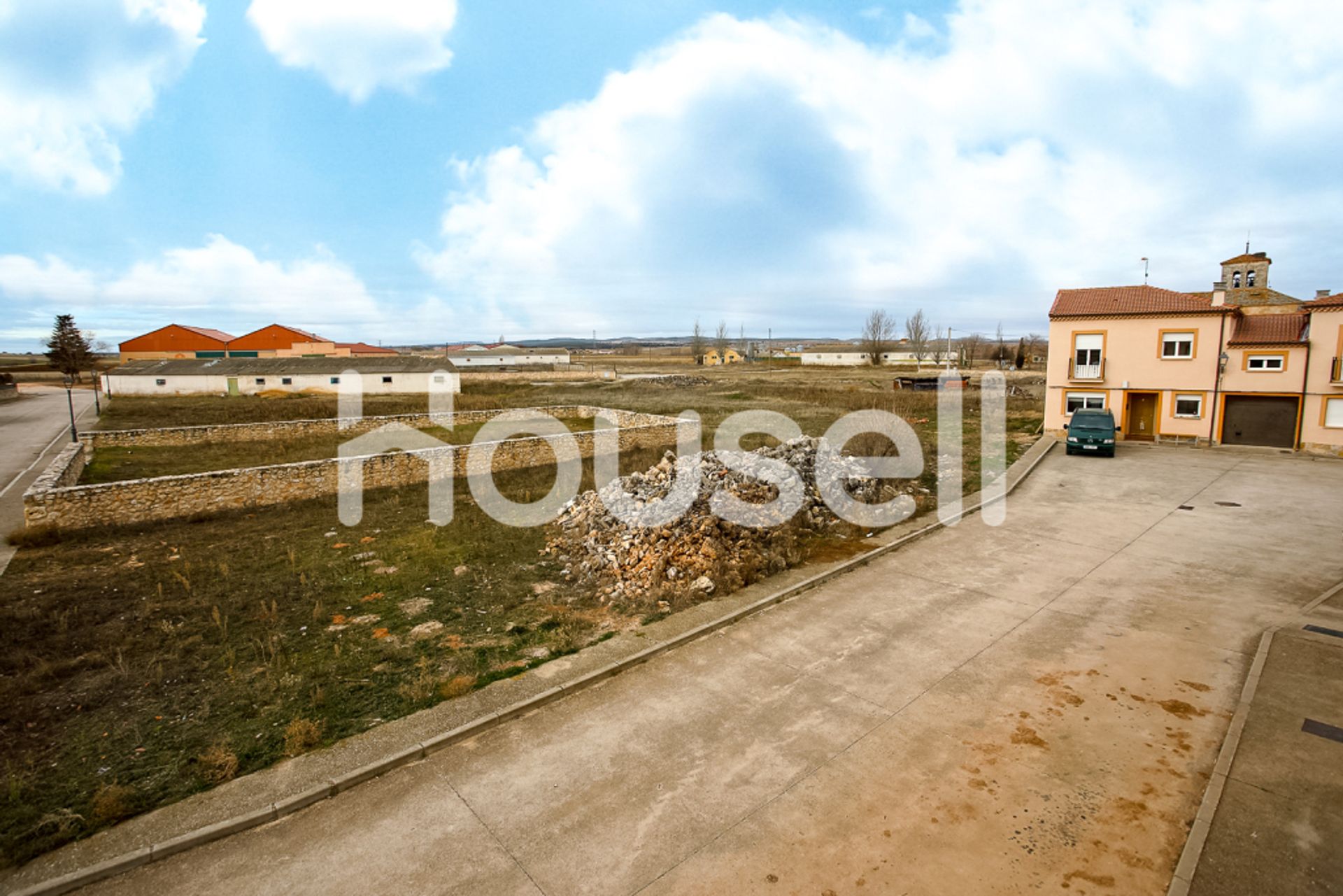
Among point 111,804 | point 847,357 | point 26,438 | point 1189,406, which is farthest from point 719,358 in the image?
point 111,804

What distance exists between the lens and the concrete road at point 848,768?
15.0ft

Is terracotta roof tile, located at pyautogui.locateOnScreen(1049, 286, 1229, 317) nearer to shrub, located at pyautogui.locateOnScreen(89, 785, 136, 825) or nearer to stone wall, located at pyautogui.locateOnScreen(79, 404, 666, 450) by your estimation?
stone wall, located at pyautogui.locateOnScreen(79, 404, 666, 450)

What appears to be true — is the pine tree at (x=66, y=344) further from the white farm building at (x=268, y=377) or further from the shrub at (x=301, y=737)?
the shrub at (x=301, y=737)

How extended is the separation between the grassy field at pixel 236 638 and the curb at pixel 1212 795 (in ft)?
19.9

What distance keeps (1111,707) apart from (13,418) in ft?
158

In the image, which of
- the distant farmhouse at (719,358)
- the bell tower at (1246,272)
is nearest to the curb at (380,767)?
the bell tower at (1246,272)

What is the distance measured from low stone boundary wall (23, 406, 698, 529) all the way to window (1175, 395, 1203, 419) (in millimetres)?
18813

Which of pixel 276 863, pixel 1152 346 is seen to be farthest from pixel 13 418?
pixel 1152 346

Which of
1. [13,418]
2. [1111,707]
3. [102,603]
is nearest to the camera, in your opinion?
[1111,707]

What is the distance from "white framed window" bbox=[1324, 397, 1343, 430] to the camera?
20.1 m

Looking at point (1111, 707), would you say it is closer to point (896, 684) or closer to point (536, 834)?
point (896, 684)

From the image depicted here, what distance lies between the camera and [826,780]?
551 cm

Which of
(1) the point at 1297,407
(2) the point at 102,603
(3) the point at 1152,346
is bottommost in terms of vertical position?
(2) the point at 102,603

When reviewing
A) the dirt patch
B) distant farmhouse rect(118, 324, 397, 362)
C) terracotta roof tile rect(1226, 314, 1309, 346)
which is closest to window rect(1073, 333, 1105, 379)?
terracotta roof tile rect(1226, 314, 1309, 346)
